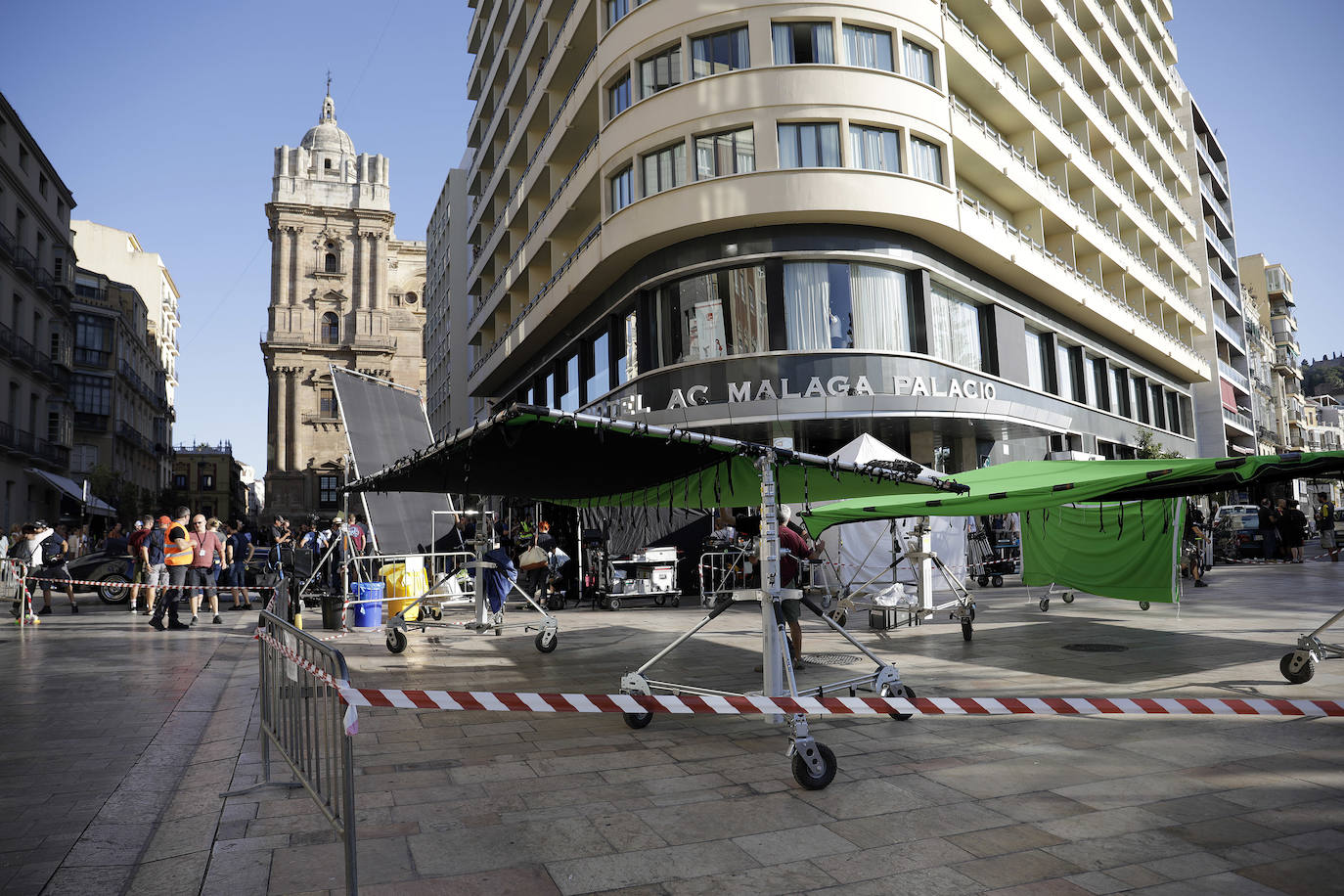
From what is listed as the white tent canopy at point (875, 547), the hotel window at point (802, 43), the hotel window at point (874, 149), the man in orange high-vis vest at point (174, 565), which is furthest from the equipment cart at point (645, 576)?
the hotel window at point (802, 43)

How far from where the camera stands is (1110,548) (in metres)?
13.7

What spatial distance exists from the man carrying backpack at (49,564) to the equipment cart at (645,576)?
11.5 meters

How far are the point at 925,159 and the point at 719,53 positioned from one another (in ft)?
20.5

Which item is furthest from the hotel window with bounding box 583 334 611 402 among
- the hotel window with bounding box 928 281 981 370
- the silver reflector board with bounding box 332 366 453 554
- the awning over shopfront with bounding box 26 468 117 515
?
the awning over shopfront with bounding box 26 468 117 515

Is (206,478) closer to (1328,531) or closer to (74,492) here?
(74,492)

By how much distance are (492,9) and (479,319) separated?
1488cm

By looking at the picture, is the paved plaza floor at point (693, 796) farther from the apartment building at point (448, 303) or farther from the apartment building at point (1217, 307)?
the apartment building at point (448, 303)

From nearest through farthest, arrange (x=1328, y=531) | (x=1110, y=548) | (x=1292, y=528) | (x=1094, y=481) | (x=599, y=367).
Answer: (x=1094, y=481), (x=1110, y=548), (x=1292, y=528), (x=599, y=367), (x=1328, y=531)

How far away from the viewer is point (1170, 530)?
12602 millimetres

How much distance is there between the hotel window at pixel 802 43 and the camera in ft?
72.4

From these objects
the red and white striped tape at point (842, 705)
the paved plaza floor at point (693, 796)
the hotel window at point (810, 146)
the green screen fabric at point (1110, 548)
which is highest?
the hotel window at point (810, 146)

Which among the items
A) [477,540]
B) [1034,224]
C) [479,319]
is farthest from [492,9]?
[477,540]

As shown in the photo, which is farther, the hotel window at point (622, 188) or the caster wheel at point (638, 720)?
the hotel window at point (622, 188)

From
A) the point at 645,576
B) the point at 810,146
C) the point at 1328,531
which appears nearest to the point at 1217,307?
the point at 1328,531
